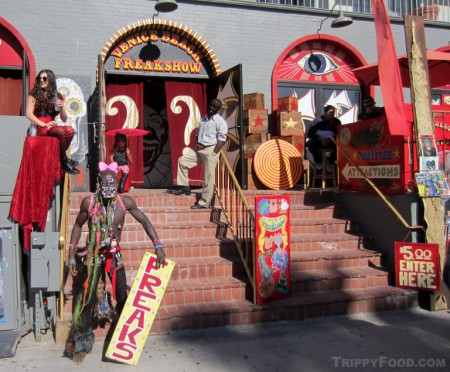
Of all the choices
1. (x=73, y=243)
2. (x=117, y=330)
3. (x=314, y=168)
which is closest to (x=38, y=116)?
(x=73, y=243)

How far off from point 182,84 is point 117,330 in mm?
6449

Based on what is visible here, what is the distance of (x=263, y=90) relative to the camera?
983cm

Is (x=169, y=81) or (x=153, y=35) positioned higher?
(x=153, y=35)

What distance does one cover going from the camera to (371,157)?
6789 millimetres

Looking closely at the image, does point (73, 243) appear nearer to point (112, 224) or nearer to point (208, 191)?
Result: point (112, 224)

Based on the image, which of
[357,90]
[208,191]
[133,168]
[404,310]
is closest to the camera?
[404,310]

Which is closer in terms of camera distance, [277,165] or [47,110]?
[47,110]

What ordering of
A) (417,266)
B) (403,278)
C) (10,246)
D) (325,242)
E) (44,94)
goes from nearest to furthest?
(10,246), (44,94), (417,266), (403,278), (325,242)

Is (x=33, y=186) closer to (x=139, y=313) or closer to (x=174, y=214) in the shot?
(x=139, y=313)

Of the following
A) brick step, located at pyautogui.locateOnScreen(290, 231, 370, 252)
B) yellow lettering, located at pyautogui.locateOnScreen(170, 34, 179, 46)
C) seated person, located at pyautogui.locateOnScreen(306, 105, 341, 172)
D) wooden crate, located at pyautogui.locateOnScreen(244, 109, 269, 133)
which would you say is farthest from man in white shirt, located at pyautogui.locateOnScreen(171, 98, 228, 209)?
yellow lettering, located at pyautogui.locateOnScreen(170, 34, 179, 46)

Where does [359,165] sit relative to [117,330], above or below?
above

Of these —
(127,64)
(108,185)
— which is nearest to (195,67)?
(127,64)

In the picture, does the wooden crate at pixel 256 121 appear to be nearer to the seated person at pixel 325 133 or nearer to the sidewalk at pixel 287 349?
the seated person at pixel 325 133

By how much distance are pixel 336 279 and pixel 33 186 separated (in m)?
3.65
